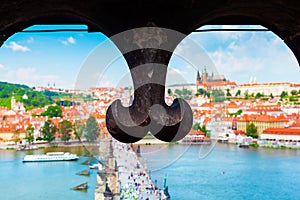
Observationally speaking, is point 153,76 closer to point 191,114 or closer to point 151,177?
point 191,114

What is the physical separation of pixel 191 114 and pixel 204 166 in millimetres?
17647

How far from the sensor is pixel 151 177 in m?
16.9

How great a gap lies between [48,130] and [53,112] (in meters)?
1.21

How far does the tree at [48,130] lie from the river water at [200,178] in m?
3.31

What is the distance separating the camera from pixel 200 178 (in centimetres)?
1544

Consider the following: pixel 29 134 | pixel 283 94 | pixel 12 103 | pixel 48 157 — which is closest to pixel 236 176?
pixel 48 157

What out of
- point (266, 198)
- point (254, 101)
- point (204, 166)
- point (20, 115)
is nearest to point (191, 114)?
point (266, 198)

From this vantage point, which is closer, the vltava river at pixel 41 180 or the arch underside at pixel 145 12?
the arch underside at pixel 145 12

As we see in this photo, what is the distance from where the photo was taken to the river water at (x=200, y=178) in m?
13.4

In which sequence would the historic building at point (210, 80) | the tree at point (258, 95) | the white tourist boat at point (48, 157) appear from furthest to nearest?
the tree at point (258, 95), the white tourist boat at point (48, 157), the historic building at point (210, 80)

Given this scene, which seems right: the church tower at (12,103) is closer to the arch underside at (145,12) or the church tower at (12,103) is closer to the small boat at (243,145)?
the small boat at (243,145)

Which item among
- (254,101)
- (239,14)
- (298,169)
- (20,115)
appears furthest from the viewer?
(254,101)

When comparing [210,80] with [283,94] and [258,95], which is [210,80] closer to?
[258,95]

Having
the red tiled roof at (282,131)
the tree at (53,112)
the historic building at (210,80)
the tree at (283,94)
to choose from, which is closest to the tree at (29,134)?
the tree at (53,112)
